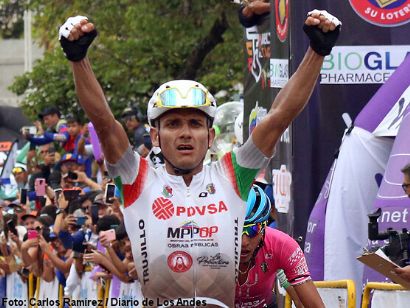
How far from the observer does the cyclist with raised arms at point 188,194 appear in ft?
23.5

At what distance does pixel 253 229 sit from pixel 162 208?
184cm

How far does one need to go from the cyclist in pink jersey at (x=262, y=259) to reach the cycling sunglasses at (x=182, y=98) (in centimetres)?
176

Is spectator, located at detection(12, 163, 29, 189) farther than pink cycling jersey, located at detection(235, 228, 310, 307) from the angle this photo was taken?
Yes

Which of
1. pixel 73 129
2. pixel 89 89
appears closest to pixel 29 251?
pixel 73 129

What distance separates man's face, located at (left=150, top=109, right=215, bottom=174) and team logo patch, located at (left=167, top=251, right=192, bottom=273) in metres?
0.43

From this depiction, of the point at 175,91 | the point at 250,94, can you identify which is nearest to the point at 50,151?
the point at 250,94

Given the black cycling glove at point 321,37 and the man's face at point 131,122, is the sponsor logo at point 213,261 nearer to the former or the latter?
the black cycling glove at point 321,37

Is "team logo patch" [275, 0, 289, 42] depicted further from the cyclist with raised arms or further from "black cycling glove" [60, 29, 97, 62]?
"black cycling glove" [60, 29, 97, 62]

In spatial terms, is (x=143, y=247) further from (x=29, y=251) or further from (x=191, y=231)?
(x=29, y=251)

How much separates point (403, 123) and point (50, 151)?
1021 centimetres

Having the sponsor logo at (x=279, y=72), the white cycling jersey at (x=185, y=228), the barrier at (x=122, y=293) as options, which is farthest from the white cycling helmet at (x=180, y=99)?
the barrier at (x=122, y=293)

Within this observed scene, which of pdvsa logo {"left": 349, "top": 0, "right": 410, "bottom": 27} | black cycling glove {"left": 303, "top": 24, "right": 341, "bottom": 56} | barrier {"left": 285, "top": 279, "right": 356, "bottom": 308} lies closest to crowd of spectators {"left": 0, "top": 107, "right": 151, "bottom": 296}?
pdvsa logo {"left": 349, "top": 0, "right": 410, "bottom": 27}

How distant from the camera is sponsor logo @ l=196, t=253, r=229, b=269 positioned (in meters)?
7.17

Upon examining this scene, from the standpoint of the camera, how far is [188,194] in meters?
7.27
